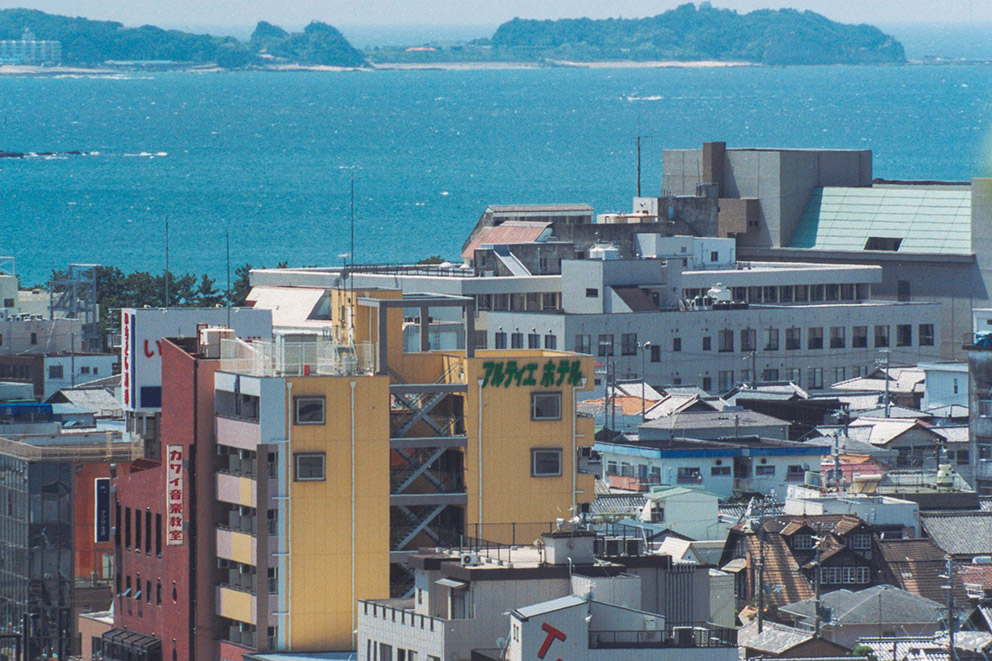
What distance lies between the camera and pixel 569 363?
101 feet

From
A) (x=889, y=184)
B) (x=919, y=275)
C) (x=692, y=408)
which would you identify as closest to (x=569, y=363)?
(x=692, y=408)

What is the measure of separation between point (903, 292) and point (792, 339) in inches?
503

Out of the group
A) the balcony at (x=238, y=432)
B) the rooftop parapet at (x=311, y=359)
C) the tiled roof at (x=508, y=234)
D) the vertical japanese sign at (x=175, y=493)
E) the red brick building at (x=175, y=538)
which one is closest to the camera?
the balcony at (x=238, y=432)

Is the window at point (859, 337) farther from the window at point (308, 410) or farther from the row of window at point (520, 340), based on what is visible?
the window at point (308, 410)

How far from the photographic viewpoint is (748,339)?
83.9 m

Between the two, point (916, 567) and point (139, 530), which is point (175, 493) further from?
point (916, 567)

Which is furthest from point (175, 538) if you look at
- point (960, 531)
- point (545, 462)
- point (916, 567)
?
point (960, 531)

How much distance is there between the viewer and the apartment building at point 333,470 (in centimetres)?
2923

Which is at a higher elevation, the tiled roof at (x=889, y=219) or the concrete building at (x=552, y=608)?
the tiled roof at (x=889, y=219)

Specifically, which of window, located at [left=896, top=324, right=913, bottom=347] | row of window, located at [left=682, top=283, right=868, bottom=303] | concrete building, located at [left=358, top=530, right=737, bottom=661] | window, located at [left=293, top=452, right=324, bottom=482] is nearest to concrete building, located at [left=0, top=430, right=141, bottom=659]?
window, located at [left=293, top=452, right=324, bottom=482]

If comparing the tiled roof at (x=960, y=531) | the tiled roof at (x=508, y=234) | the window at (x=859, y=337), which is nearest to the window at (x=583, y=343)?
the window at (x=859, y=337)

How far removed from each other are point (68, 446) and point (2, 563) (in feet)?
7.76

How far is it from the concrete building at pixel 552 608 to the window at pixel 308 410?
288 centimetres

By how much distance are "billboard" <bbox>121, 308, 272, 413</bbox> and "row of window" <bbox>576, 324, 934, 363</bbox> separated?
3253 centimetres
